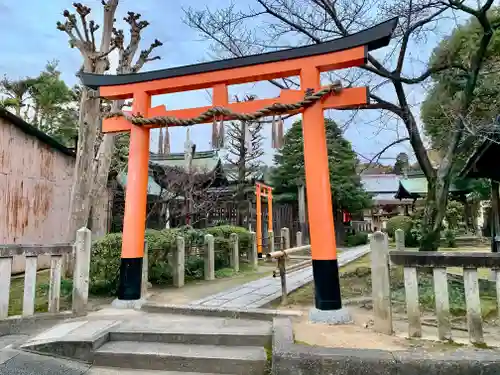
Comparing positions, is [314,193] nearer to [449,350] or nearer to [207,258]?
[449,350]

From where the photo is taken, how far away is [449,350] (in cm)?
371

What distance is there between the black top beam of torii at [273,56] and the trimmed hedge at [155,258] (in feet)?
9.64

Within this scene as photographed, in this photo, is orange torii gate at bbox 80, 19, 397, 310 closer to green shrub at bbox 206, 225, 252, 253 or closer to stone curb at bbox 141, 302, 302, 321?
stone curb at bbox 141, 302, 302, 321

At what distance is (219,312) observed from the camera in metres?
5.34

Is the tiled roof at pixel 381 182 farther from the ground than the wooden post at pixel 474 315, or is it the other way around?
the tiled roof at pixel 381 182

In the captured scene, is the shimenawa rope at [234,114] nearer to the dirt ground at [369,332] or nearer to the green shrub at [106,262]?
the green shrub at [106,262]

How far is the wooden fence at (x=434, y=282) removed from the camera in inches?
156

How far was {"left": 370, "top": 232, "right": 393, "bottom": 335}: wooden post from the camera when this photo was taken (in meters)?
4.37

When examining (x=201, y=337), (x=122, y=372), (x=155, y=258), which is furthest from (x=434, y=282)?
(x=155, y=258)

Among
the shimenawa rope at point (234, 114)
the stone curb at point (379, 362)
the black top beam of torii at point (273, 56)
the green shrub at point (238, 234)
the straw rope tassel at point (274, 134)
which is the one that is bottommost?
the stone curb at point (379, 362)

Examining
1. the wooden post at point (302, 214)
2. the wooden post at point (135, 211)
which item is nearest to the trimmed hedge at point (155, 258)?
the wooden post at point (135, 211)

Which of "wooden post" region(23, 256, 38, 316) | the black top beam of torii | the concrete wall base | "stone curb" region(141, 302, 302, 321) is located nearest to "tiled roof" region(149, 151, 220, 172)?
the black top beam of torii

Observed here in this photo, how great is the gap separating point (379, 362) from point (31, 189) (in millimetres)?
9688

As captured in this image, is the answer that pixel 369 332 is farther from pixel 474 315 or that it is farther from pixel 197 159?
pixel 197 159
